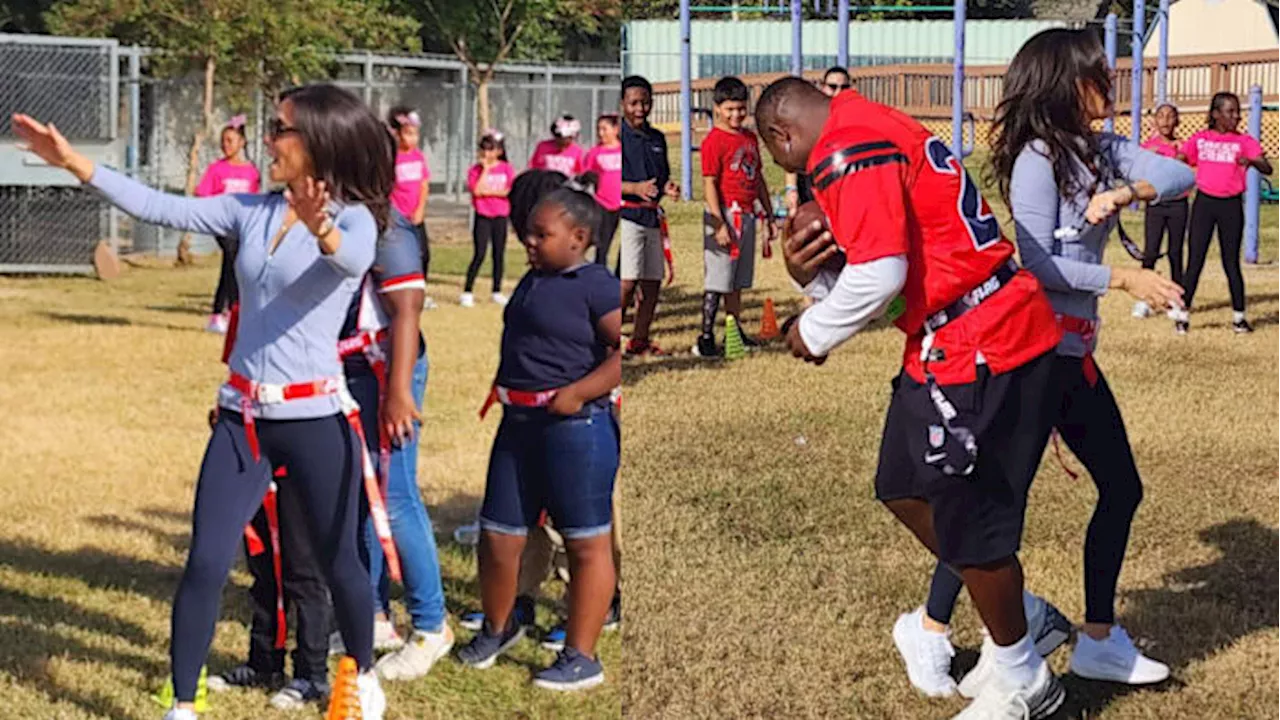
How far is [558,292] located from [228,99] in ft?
25.1

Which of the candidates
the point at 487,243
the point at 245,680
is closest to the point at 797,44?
the point at 245,680

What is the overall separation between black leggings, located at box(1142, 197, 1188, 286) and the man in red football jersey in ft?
0.64

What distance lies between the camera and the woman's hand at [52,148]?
317 cm

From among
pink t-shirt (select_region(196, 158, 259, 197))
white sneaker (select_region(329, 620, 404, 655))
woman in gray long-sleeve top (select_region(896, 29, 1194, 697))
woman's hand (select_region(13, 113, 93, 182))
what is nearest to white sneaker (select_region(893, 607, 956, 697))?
woman in gray long-sleeve top (select_region(896, 29, 1194, 697))

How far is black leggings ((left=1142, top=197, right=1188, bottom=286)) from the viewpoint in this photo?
2.88 m

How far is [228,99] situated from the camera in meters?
10.7

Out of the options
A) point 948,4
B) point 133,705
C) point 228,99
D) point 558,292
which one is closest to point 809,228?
point 948,4

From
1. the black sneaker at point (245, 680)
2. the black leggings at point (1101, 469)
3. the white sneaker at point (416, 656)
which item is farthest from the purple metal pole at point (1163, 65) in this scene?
the black sneaker at point (245, 680)

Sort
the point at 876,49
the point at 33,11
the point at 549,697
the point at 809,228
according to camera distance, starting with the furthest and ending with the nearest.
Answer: the point at 33,11, the point at 549,697, the point at 876,49, the point at 809,228

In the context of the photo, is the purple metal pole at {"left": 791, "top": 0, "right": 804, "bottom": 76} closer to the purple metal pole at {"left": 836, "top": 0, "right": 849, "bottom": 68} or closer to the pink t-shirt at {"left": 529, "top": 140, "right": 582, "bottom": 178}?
the purple metal pole at {"left": 836, "top": 0, "right": 849, "bottom": 68}

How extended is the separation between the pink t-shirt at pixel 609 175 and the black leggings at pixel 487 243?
6.71 meters

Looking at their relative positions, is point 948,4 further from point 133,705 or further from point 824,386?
point 133,705

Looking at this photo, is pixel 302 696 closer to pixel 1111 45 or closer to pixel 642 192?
pixel 642 192

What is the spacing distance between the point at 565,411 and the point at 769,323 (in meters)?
0.49
